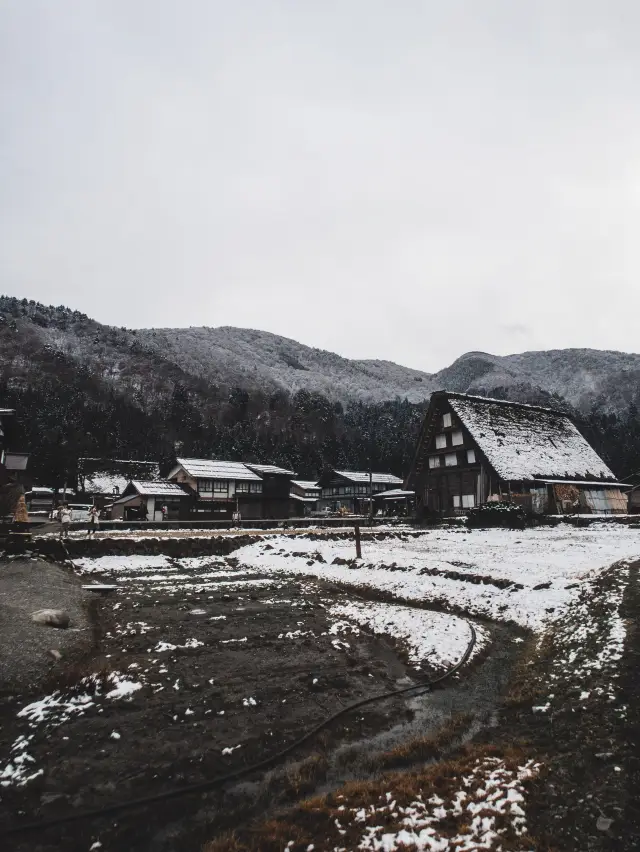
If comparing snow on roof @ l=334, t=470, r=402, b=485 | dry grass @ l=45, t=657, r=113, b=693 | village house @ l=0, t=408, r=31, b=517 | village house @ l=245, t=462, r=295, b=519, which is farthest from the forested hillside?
dry grass @ l=45, t=657, r=113, b=693

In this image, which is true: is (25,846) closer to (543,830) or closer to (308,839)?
(308,839)

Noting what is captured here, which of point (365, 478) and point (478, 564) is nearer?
point (478, 564)

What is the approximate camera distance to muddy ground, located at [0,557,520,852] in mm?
4746

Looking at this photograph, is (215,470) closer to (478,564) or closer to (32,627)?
(478,564)

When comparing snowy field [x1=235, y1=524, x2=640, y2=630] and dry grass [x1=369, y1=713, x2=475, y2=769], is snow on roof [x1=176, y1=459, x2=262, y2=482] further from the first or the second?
dry grass [x1=369, y1=713, x2=475, y2=769]

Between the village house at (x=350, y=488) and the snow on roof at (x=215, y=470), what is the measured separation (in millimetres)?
20666

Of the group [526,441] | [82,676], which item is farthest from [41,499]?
[82,676]

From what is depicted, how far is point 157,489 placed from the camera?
185ft

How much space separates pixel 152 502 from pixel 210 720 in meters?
52.6

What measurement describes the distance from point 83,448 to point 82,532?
63303 mm

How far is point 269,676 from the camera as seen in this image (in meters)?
8.47

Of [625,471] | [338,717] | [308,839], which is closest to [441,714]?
[338,717]

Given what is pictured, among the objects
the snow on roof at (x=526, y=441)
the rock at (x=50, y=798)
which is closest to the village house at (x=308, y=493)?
the snow on roof at (x=526, y=441)

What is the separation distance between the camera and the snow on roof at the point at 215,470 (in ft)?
195
